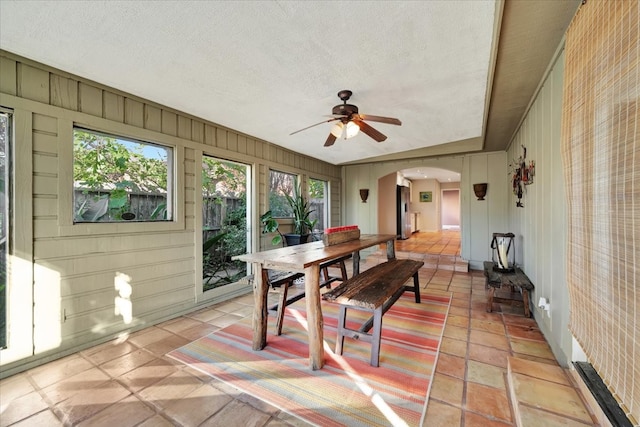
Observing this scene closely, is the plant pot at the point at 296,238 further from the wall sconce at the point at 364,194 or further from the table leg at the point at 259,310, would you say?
the wall sconce at the point at 364,194

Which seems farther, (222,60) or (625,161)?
(222,60)

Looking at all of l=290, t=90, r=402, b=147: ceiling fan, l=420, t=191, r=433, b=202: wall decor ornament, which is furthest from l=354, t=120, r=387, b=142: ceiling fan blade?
l=420, t=191, r=433, b=202: wall decor ornament

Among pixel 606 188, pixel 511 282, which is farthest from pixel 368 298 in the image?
pixel 511 282

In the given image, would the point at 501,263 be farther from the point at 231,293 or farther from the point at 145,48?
the point at 145,48

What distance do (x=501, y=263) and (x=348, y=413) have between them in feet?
8.98

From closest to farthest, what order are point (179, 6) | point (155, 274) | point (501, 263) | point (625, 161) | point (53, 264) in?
point (625, 161)
point (179, 6)
point (53, 264)
point (155, 274)
point (501, 263)

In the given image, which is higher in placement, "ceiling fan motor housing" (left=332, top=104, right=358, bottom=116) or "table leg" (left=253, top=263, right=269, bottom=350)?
"ceiling fan motor housing" (left=332, top=104, right=358, bottom=116)

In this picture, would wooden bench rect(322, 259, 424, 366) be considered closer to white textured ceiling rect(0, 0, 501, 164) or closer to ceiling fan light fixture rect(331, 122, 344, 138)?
ceiling fan light fixture rect(331, 122, 344, 138)

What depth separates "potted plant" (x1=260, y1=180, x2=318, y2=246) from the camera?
418 centimetres

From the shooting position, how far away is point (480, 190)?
16.9 ft

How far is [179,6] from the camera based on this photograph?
4.83 feet

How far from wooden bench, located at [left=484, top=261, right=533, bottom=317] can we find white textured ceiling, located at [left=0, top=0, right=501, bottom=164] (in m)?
1.95

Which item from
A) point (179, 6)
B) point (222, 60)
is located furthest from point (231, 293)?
point (179, 6)

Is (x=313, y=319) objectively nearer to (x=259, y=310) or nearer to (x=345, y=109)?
(x=259, y=310)
